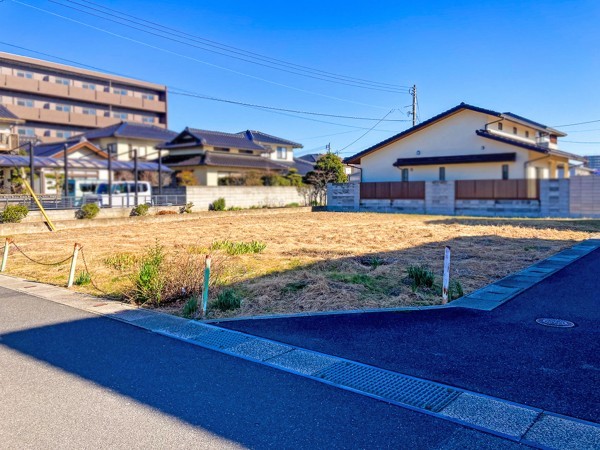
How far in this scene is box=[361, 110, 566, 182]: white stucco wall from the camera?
96.8 feet

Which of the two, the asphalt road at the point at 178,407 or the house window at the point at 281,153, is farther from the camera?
the house window at the point at 281,153

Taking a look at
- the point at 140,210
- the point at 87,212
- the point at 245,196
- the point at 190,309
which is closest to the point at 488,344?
the point at 190,309

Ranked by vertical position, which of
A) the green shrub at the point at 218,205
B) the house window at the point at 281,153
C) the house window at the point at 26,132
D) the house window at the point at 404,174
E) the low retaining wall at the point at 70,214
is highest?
the house window at the point at 26,132

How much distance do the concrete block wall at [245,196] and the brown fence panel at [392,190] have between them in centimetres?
534

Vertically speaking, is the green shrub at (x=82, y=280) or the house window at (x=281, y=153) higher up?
the house window at (x=281, y=153)

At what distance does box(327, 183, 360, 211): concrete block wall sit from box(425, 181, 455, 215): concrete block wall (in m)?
5.57

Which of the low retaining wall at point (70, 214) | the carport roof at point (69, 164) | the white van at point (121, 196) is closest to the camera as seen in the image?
the low retaining wall at point (70, 214)

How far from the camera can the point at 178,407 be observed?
12.4 feet

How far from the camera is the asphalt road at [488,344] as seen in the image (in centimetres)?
407

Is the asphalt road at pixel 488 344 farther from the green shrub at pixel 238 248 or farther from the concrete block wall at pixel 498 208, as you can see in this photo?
the concrete block wall at pixel 498 208

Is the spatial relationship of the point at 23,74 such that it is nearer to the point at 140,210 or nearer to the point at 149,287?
the point at 140,210

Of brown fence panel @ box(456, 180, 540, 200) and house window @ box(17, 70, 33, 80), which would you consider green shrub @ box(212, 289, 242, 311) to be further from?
house window @ box(17, 70, 33, 80)

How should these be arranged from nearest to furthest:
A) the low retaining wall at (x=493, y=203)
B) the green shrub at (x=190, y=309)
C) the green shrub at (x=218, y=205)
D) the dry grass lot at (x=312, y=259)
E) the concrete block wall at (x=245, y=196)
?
the green shrub at (x=190, y=309), the dry grass lot at (x=312, y=259), the low retaining wall at (x=493, y=203), the concrete block wall at (x=245, y=196), the green shrub at (x=218, y=205)

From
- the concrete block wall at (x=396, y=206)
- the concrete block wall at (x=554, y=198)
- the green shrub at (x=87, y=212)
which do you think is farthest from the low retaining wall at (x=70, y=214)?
the concrete block wall at (x=554, y=198)
